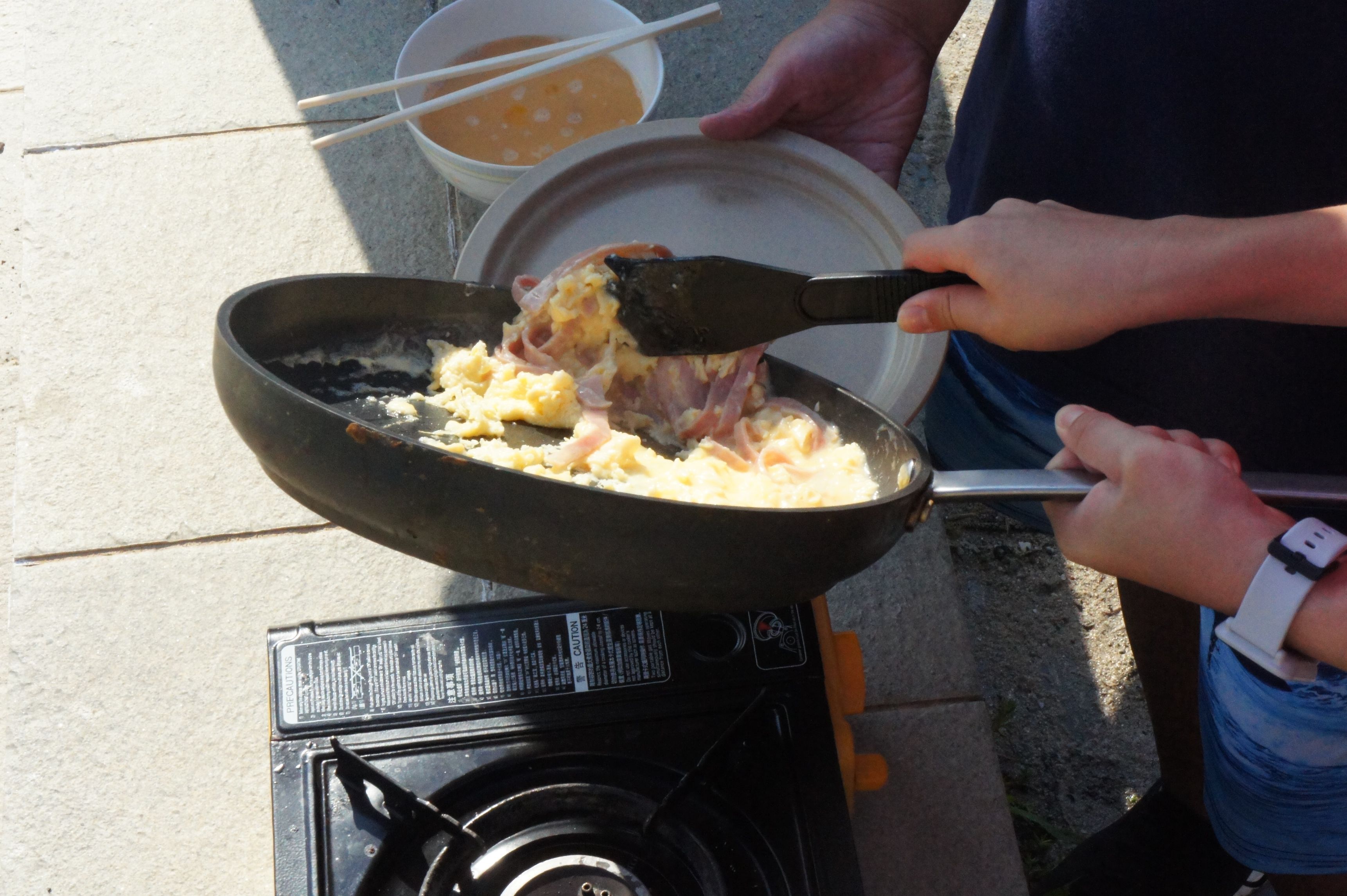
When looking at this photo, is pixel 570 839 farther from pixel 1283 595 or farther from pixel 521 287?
pixel 1283 595

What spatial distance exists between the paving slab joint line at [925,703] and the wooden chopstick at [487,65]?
106cm

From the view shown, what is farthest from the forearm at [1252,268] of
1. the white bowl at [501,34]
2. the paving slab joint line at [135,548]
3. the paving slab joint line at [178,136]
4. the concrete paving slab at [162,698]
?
the paving slab joint line at [178,136]

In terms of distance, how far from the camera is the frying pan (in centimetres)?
67

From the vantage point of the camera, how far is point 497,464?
2.50 feet

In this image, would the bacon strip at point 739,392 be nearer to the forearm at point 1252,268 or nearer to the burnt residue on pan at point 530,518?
the burnt residue on pan at point 530,518

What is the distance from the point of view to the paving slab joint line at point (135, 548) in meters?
1.41

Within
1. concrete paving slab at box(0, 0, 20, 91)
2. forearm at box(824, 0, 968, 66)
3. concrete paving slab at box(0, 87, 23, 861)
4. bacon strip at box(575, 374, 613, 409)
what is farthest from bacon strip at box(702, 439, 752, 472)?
concrete paving slab at box(0, 0, 20, 91)

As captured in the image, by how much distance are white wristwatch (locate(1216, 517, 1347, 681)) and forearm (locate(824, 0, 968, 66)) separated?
2.54 ft

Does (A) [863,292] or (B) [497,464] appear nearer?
(B) [497,464]

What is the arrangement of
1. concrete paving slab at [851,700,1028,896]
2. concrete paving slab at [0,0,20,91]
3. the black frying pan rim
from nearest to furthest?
the black frying pan rim
concrete paving slab at [851,700,1028,896]
concrete paving slab at [0,0,20,91]

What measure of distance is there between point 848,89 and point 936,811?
97 cm

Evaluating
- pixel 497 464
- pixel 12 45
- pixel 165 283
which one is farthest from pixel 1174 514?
pixel 12 45

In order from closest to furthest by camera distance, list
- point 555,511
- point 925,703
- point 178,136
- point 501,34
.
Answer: point 555,511 < point 925,703 < point 501,34 < point 178,136

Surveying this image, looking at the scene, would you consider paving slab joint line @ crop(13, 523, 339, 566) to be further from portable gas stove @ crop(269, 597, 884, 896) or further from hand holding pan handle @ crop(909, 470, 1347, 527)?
hand holding pan handle @ crop(909, 470, 1347, 527)
